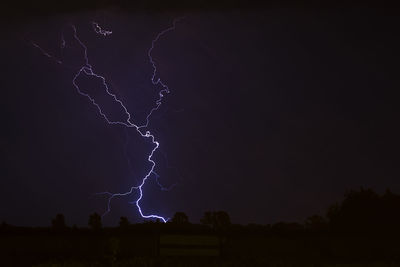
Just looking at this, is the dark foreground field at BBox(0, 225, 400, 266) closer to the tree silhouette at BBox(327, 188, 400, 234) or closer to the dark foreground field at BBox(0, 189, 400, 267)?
the dark foreground field at BBox(0, 189, 400, 267)

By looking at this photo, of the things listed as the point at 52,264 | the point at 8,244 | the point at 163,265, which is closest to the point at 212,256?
the point at 163,265

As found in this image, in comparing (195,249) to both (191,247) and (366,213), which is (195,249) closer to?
(191,247)

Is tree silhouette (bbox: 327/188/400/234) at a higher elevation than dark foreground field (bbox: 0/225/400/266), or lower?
higher

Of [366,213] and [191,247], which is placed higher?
[366,213]

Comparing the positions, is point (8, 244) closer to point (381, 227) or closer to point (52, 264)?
point (52, 264)

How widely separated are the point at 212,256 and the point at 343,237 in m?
7.36

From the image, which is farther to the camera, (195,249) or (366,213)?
(366,213)

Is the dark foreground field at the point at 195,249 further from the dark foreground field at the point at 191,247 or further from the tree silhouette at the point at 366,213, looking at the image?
the tree silhouette at the point at 366,213

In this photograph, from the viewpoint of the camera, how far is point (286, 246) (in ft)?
76.8

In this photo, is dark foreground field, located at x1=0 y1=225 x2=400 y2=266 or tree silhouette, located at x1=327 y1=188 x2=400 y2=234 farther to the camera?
tree silhouette, located at x1=327 y1=188 x2=400 y2=234

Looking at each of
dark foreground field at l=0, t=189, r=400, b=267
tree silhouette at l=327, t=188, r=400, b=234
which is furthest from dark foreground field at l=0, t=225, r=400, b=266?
tree silhouette at l=327, t=188, r=400, b=234

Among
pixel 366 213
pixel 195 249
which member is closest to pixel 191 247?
pixel 195 249

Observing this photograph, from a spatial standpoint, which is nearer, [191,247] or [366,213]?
[191,247]

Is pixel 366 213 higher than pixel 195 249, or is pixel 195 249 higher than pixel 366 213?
pixel 366 213
